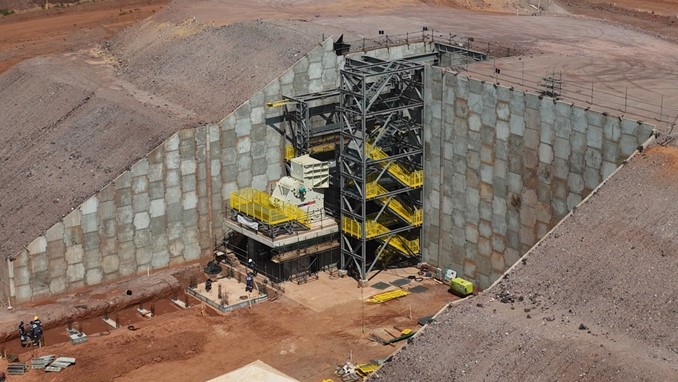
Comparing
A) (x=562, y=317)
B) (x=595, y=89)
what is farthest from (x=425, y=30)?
(x=562, y=317)

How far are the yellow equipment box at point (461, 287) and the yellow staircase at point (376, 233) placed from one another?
3.64 m

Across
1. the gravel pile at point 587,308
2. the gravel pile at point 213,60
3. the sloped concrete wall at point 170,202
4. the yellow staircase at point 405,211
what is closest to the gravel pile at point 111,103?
the gravel pile at point 213,60

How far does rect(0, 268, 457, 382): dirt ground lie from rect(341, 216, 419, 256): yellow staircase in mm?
2017

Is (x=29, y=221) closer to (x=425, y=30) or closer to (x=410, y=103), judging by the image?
(x=410, y=103)

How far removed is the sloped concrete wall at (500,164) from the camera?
56406mm

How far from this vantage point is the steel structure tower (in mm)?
63094

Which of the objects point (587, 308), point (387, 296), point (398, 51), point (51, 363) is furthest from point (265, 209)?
point (587, 308)

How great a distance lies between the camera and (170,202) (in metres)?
65.4

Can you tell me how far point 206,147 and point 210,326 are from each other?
33.1 feet

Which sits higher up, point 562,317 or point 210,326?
point 562,317

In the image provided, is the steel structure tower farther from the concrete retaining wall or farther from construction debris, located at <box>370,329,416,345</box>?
construction debris, located at <box>370,329,416,345</box>

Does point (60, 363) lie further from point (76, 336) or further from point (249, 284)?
point (249, 284)

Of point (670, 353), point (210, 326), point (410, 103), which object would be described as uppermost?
point (410, 103)

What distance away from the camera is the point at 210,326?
59.9m
